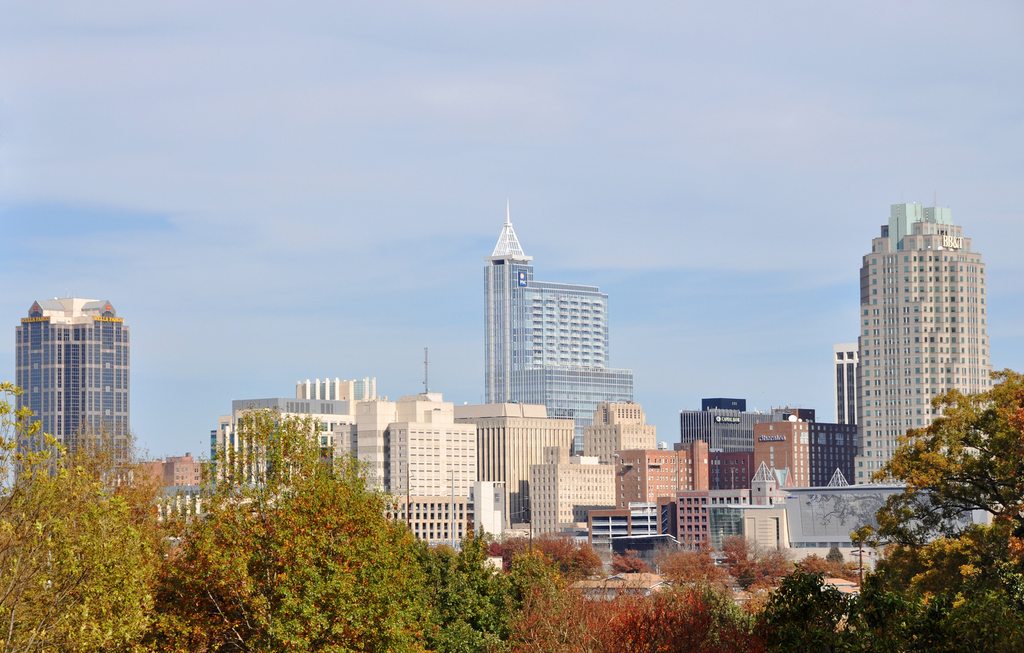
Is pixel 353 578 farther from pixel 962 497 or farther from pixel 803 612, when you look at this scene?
pixel 962 497

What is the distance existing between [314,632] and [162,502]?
20.3 metres

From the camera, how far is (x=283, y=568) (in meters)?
55.8

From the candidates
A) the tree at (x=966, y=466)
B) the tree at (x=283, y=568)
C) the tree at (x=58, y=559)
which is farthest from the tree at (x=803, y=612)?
the tree at (x=966, y=466)

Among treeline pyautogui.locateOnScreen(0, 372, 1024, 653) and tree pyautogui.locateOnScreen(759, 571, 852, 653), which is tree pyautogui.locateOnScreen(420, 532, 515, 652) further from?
tree pyautogui.locateOnScreen(759, 571, 852, 653)

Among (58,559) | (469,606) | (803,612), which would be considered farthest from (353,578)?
(469,606)

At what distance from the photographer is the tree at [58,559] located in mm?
39938

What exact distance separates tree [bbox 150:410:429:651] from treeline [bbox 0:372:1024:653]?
7 centimetres

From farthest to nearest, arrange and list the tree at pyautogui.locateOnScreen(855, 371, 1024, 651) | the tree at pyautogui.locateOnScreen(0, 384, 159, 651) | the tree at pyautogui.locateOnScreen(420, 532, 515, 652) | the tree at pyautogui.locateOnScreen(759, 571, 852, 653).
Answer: the tree at pyautogui.locateOnScreen(420, 532, 515, 652) → the tree at pyautogui.locateOnScreen(855, 371, 1024, 651) → the tree at pyautogui.locateOnScreen(759, 571, 852, 653) → the tree at pyautogui.locateOnScreen(0, 384, 159, 651)

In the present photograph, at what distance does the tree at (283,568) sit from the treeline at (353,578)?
73mm

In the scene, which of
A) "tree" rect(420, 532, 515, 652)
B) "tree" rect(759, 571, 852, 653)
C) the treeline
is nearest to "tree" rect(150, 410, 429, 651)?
the treeline

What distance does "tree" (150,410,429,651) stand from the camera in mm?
53625

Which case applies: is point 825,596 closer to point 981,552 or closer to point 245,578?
point 245,578

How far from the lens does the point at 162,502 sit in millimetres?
71250

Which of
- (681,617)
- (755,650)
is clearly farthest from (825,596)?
(681,617)
